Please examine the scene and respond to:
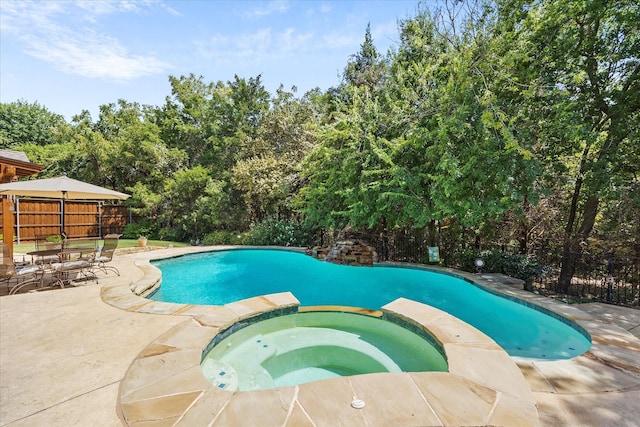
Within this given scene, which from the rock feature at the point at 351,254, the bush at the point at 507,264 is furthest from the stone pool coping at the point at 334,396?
the rock feature at the point at 351,254

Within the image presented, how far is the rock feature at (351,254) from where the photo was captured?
10.1 m

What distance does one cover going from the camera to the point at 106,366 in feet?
9.98

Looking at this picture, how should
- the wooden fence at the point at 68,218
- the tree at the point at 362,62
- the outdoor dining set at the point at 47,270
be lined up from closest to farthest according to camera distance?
the outdoor dining set at the point at 47,270 < the wooden fence at the point at 68,218 < the tree at the point at 362,62

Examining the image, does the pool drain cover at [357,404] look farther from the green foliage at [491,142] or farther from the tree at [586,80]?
the tree at [586,80]

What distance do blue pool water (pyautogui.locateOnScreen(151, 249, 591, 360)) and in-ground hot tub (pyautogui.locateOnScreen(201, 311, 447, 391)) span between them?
65.0 inches

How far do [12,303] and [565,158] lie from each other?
1361 centimetres

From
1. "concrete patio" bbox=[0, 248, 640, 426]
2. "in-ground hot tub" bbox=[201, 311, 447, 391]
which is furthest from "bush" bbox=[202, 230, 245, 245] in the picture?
"in-ground hot tub" bbox=[201, 311, 447, 391]

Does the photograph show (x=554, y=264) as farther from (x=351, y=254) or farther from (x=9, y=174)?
(x=9, y=174)

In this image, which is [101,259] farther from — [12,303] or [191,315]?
[191,315]

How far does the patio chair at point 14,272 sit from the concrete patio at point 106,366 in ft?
1.99

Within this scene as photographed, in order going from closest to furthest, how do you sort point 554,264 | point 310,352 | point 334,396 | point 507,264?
point 334,396, point 310,352, point 507,264, point 554,264

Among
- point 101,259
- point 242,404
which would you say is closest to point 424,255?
point 242,404

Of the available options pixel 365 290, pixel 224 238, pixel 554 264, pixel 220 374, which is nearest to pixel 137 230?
pixel 224 238

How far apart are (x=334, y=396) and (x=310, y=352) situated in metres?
1.75
